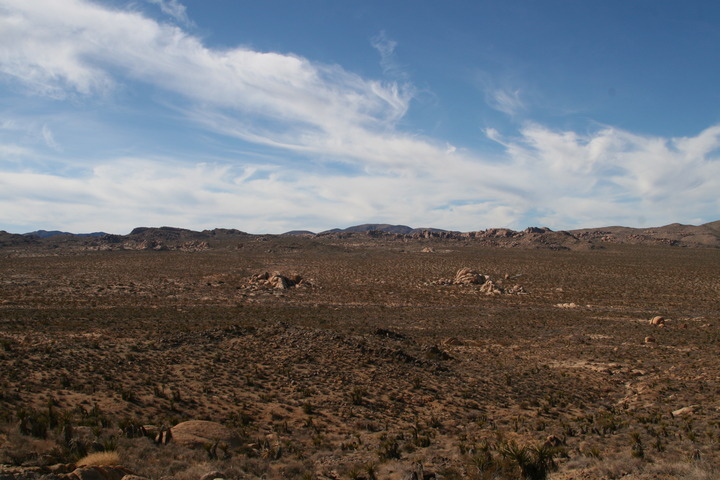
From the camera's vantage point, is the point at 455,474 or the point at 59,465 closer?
the point at 59,465

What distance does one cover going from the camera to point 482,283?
48406 mm

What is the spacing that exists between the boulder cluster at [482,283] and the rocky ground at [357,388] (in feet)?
24.1

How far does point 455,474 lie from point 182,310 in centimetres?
2686

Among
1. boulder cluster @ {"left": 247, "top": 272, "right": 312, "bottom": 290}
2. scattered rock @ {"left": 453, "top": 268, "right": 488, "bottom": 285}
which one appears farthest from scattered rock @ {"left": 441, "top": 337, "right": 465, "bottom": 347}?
scattered rock @ {"left": 453, "top": 268, "right": 488, "bottom": 285}

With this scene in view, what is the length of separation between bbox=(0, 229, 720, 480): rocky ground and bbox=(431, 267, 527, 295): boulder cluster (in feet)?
24.1

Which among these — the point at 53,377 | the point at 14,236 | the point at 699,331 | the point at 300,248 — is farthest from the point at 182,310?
the point at 14,236

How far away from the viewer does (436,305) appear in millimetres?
36375

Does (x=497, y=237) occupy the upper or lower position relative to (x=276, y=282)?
upper

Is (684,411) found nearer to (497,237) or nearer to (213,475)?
(213,475)

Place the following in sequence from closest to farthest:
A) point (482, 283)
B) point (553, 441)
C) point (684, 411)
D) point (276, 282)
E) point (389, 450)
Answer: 1. point (389, 450)
2. point (553, 441)
3. point (684, 411)
4. point (276, 282)
5. point (482, 283)

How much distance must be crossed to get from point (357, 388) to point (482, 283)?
36923 millimetres

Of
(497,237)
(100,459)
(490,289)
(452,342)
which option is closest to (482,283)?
(490,289)

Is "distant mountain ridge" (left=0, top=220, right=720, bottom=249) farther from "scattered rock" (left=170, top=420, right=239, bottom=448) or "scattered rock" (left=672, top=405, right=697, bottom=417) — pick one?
"scattered rock" (left=672, top=405, right=697, bottom=417)

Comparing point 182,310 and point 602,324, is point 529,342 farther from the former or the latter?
point 182,310
